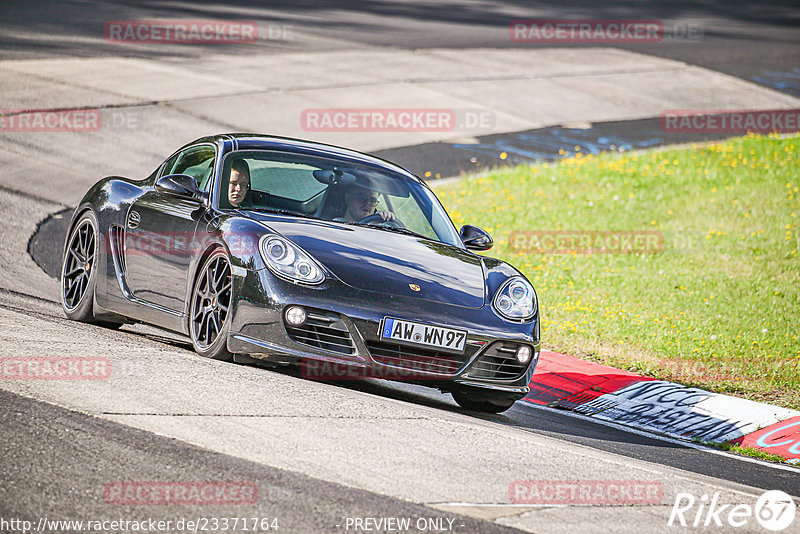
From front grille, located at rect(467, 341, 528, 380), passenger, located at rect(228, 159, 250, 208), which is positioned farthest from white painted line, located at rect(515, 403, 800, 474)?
passenger, located at rect(228, 159, 250, 208)

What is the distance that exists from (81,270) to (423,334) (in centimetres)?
321

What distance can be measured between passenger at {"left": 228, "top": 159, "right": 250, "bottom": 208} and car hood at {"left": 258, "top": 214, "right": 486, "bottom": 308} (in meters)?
0.40

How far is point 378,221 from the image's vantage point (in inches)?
295

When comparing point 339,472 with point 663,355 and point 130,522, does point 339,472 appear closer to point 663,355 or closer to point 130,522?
point 130,522

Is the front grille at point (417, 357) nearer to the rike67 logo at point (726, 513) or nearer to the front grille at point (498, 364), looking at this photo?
the front grille at point (498, 364)

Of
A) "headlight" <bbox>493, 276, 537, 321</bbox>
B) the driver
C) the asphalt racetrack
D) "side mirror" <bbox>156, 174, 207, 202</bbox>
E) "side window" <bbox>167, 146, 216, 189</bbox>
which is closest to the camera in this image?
the asphalt racetrack

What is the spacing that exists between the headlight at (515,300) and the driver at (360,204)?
110cm

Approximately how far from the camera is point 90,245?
27.0 ft

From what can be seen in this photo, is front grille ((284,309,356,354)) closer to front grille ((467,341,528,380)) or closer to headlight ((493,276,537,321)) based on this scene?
front grille ((467,341,528,380))

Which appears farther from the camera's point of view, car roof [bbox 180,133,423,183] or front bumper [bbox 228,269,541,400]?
car roof [bbox 180,133,423,183]

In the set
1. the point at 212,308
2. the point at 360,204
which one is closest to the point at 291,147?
the point at 360,204

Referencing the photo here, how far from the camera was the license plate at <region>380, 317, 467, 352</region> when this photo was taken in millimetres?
6199

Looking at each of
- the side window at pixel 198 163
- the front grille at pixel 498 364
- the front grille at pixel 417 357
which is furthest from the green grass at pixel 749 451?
the side window at pixel 198 163

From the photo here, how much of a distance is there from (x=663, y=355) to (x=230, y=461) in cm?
575
